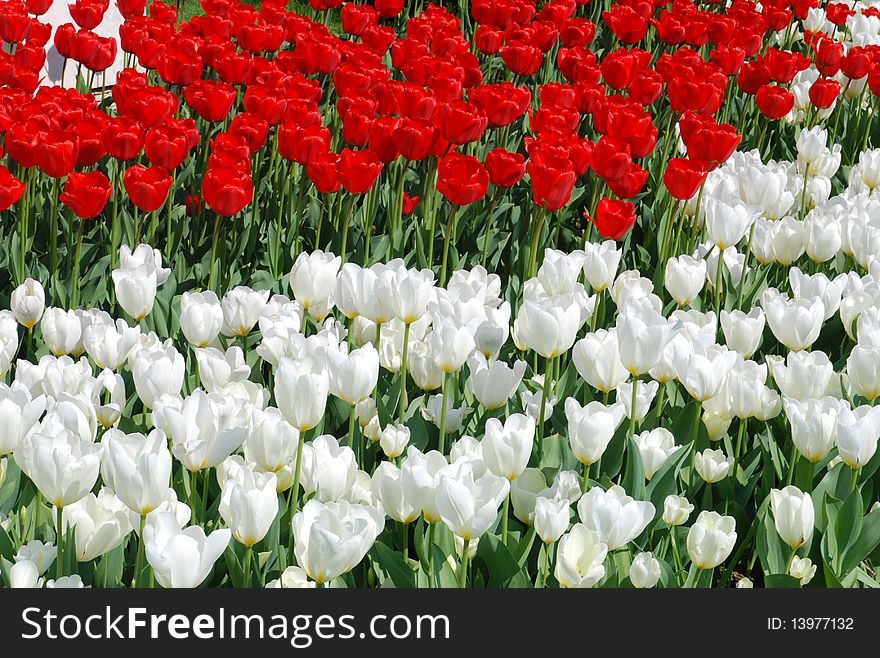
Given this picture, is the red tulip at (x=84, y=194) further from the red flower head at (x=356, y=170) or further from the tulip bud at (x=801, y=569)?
the tulip bud at (x=801, y=569)

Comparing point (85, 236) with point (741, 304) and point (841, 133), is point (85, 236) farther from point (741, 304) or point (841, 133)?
point (841, 133)

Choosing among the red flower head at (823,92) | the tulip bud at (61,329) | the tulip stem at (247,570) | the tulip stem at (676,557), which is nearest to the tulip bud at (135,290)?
the tulip bud at (61,329)

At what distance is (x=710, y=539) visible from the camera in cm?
215

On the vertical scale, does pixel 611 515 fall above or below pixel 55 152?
below

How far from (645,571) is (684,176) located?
6.07 ft

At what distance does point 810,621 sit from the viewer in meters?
2.01

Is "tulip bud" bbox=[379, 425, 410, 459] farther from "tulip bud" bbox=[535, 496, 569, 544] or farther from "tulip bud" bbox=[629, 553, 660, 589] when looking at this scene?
"tulip bud" bbox=[629, 553, 660, 589]

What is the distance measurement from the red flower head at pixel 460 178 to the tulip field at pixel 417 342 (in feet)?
0.05

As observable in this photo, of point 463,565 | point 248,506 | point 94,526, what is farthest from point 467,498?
point 94,526

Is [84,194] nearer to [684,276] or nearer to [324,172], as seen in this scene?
[324,172]

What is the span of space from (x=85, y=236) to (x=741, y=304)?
→ 7.30 ft

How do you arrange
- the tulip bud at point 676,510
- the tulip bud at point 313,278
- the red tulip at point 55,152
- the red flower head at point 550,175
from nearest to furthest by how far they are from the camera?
1. the tulip bud at point 676,510
2. the tulip bud at point 313,278
3. the red tulip at point 55,152
4. the red flower head at point 550,175

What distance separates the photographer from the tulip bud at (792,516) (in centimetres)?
217

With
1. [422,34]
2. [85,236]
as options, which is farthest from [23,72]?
[422,34]
